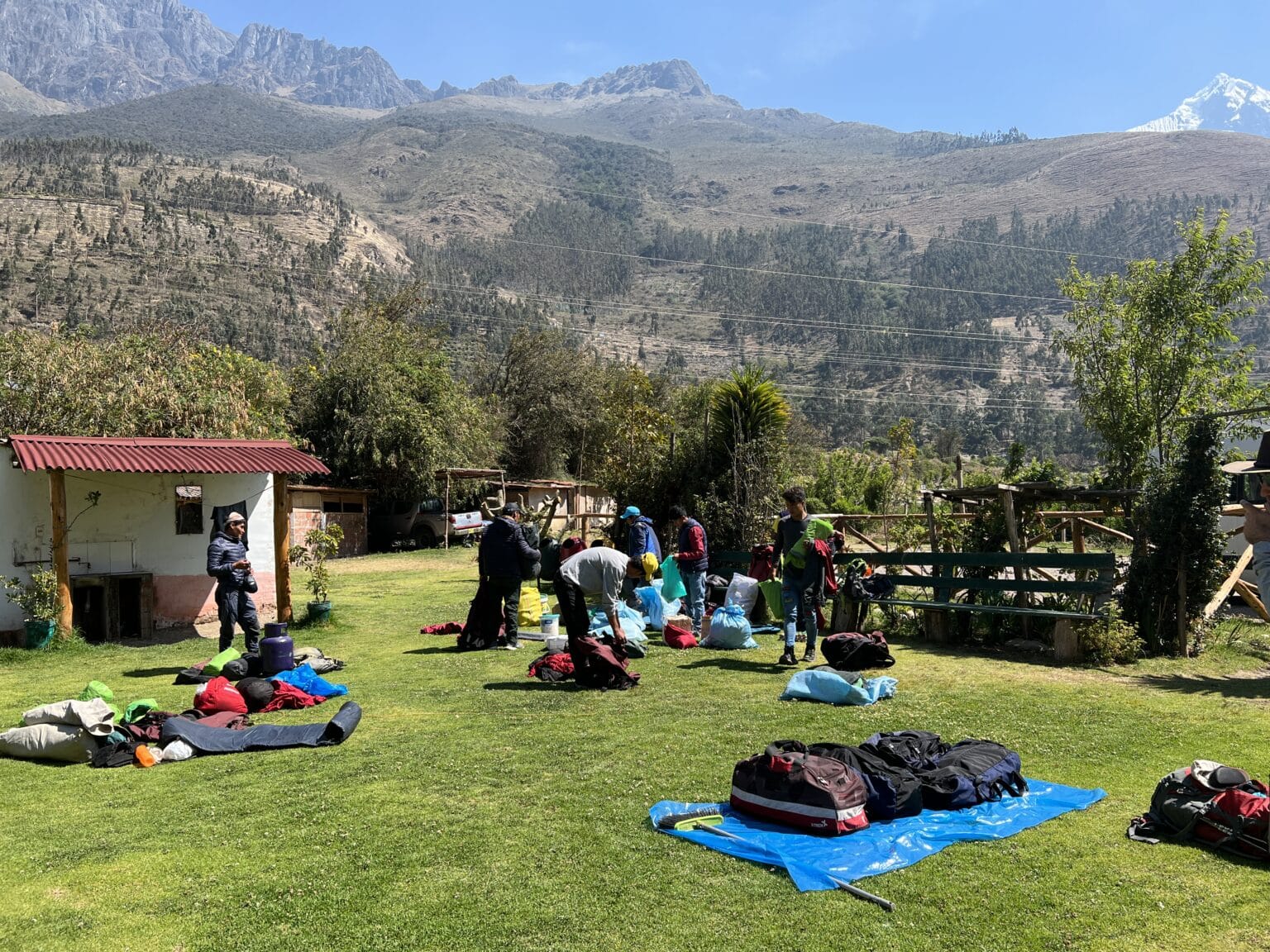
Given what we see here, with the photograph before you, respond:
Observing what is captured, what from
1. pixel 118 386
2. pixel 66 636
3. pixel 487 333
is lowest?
pixel 66 636

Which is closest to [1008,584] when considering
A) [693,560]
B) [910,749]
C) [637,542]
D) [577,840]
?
[693,560]

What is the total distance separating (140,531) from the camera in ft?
47.2

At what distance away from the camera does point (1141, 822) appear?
5.12 m

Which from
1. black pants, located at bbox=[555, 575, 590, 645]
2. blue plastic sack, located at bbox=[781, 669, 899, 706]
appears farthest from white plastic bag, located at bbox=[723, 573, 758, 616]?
blue plastic sack, located at bbox=[781, 669, 899, 706]

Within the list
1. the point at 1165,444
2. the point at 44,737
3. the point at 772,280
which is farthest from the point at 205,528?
A: the point at 772,280

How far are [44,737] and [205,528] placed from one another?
311 inches

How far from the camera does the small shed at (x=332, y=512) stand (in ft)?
96.1

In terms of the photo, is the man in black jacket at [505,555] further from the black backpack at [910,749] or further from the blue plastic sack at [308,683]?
the black backpack at [910,749]

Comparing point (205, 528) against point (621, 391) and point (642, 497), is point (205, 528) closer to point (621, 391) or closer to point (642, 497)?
point (642, 497)

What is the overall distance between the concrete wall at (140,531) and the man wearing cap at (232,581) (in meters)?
3.30

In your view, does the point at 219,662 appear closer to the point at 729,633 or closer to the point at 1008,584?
the point at 729,633

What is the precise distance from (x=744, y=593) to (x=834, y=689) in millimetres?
4693

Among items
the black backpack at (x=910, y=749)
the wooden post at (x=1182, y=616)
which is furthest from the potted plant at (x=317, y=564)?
the wooden post at (x=1182, y=616)

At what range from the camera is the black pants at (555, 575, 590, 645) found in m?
9.58
